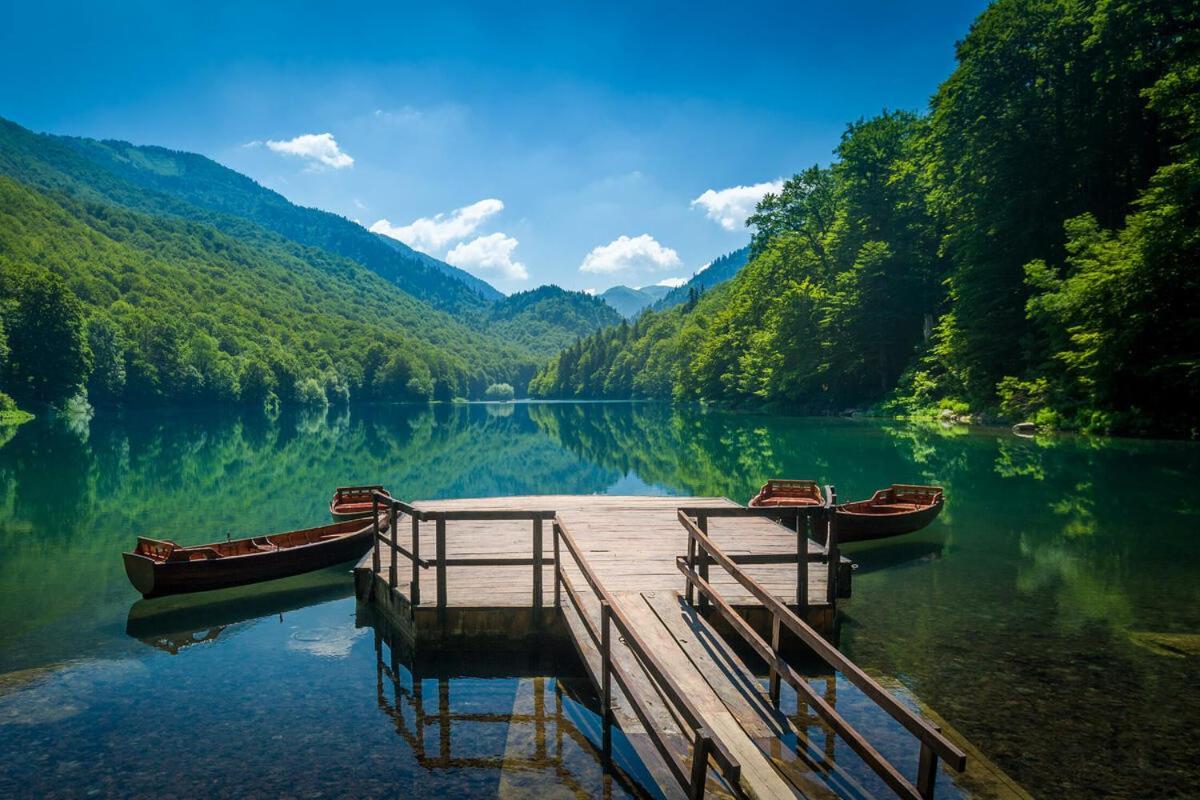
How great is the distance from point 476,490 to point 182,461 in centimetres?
1950

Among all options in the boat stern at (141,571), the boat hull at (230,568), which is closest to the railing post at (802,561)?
Answer: the boat hull at (230,568)

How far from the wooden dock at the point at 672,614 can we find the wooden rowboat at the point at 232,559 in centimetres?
181

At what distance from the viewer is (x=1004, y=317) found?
4319 centimetres

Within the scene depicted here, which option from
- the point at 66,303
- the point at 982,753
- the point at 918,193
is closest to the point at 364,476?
the point at 982,753

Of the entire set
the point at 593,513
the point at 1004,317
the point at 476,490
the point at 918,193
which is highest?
the point at 918,193

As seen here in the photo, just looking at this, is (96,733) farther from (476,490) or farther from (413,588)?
(476,490)

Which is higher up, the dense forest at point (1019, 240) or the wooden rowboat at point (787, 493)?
the dense forest at point (1019, 240)

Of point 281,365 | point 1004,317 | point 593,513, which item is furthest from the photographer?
point 281,365

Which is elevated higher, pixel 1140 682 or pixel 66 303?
pixel 66 303

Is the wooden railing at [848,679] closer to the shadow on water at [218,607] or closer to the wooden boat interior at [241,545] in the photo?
the shadow on water at [218,607]

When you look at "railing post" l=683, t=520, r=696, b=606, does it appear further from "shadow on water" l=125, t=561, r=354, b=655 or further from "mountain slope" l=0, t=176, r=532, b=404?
"mountain slope" l=0, t=176, r=532, b=404

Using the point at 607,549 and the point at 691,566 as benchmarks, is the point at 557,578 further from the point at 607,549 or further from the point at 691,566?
the point at 607,549

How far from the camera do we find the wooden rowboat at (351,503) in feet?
56.8

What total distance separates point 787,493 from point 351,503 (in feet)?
39.0
